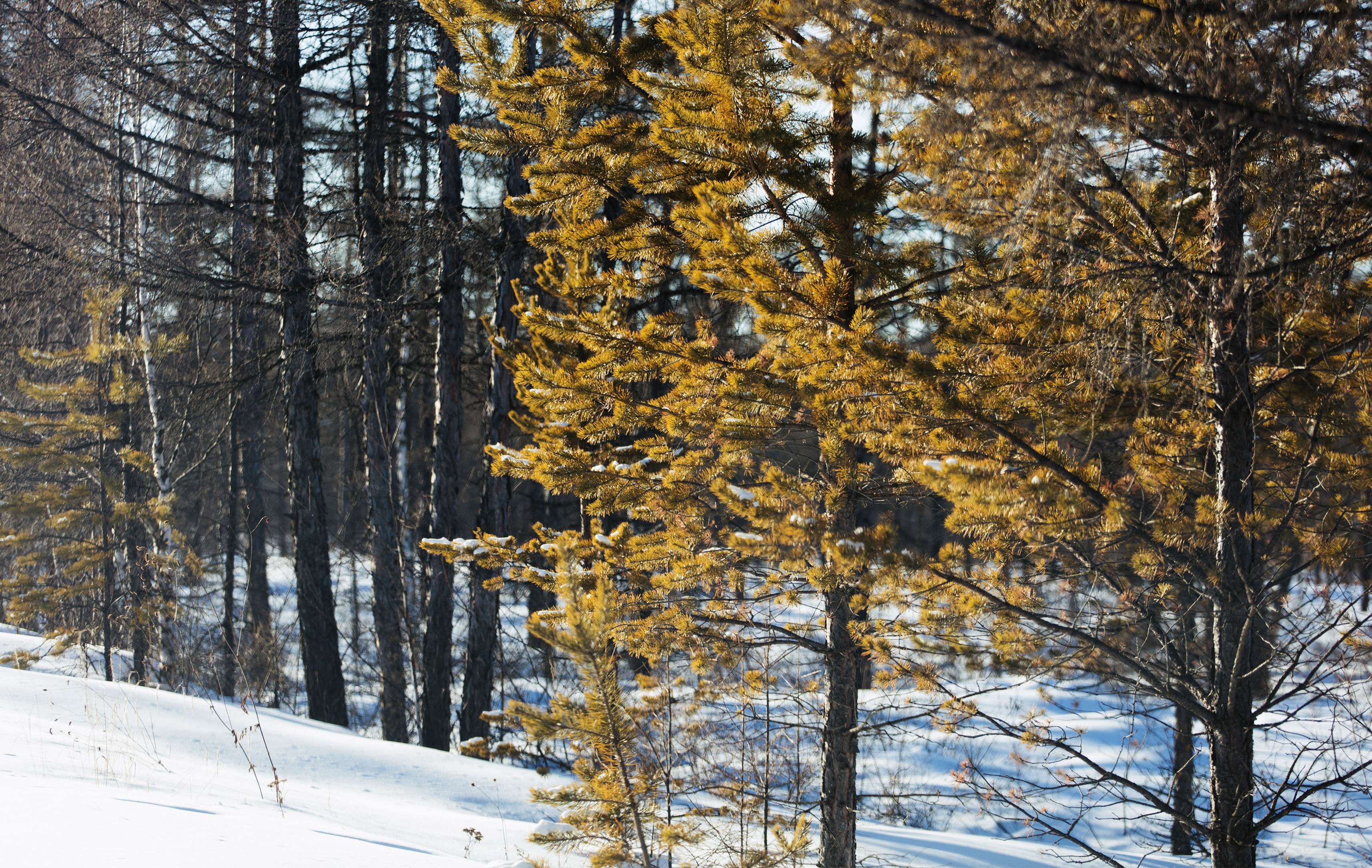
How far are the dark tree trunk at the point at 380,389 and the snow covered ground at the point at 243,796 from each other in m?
1.59

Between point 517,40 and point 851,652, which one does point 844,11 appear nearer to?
point 517,40

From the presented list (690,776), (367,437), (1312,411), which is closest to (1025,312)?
(1312,411)

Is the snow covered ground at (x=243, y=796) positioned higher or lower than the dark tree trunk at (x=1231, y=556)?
lower

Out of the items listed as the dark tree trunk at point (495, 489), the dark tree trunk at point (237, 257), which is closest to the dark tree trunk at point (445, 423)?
the dark tree trunk at point (495, 489)

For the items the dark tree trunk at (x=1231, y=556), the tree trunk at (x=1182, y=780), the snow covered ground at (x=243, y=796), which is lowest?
the tree trunk at (x=1182, y=780)

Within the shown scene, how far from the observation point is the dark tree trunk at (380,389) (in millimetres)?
9180

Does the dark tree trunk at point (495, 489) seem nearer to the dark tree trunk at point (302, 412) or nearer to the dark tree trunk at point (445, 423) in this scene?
the dark tree trunk at point (445, 423)

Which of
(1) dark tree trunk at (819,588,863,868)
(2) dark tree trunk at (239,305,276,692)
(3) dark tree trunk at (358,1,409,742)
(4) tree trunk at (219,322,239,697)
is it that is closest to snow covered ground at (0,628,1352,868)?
(1) dark tree trunk at (819,588,863,868)

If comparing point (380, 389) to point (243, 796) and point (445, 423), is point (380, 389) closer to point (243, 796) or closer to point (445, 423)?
point (445, 423)

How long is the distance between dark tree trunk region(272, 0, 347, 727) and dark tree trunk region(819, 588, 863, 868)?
21.8 feet

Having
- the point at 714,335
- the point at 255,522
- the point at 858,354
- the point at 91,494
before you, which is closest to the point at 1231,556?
the point at 858,354

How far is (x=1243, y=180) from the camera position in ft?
12.0

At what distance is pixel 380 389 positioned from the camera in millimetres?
9781

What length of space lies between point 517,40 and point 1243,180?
406cm
